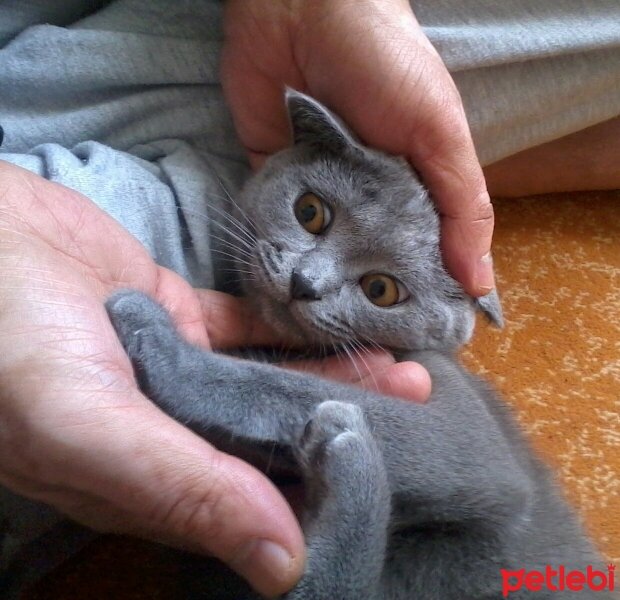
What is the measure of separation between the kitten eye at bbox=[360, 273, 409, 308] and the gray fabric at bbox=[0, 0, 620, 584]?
0.26 meters

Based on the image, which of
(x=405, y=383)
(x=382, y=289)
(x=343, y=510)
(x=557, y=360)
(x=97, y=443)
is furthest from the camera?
(x=557, y=360)

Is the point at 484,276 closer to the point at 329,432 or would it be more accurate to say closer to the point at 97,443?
the point at 329,432

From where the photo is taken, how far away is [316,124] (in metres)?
0.95

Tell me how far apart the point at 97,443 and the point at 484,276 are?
2.00ft

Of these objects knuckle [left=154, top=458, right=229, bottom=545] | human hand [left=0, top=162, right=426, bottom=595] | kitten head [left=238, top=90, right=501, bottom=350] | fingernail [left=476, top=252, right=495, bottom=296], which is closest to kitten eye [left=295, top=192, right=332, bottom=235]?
kitten head [left=238, top=90, right=501, bottom=350]

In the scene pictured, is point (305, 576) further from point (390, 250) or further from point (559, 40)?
point (559, 40)

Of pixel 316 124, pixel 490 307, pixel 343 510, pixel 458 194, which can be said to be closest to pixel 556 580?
pixel 343 510

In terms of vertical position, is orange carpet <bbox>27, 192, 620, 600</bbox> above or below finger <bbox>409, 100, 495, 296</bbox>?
below

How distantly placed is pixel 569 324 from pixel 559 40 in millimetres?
521

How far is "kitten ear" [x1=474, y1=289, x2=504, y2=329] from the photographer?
102 cm

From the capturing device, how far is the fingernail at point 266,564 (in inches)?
25.0

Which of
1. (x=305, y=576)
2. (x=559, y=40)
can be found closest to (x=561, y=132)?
(x=559, y=40)

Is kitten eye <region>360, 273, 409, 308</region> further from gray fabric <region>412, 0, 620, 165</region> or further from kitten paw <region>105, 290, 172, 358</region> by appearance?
gray fabric <region>412, 0, 620, 165</region>

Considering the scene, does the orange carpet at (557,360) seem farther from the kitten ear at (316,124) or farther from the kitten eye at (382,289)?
the kitten ear at (316,124)
